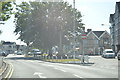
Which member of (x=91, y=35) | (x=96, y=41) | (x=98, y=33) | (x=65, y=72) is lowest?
(x=65, y=72)

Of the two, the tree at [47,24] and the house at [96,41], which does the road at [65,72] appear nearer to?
the tree at [47,24]

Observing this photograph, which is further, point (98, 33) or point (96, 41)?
point (98, 33)

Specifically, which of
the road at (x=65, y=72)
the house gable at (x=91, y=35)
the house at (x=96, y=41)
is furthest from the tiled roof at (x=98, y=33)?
the road at (x=65, y=72)

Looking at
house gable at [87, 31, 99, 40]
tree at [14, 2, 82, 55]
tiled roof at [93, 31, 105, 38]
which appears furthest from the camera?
tiled roof at [93, 31, 105, 38]

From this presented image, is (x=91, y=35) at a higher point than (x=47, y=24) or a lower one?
higher

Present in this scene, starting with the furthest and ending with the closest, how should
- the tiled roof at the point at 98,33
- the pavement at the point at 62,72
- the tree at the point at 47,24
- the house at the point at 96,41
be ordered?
the tiled roof at the point at 98,33
the house at the point at 96,41
the tree at the point at 47,24
the pavement at the point at 62,72

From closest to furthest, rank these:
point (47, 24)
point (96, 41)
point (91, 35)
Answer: point (47, 24)
point (91, 35)
point (96, 41)

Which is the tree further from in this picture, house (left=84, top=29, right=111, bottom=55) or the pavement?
house (left=84, top=29, right=111, bottom=55)

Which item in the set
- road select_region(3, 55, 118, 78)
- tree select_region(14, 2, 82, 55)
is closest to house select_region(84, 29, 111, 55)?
tree select_region(14, 2, 82, 55)

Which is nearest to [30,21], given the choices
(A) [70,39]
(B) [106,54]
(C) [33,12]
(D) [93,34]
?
(C) [33,12]

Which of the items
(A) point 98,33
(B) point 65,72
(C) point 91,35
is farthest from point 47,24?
(A) point 98,33

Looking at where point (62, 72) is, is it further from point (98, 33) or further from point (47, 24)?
point (98, 33)

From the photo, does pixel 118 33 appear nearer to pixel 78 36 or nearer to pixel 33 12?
pixel 78 36

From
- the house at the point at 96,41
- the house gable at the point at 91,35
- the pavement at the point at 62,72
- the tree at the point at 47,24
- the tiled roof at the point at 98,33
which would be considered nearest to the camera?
the pavement at the point at 62,72
